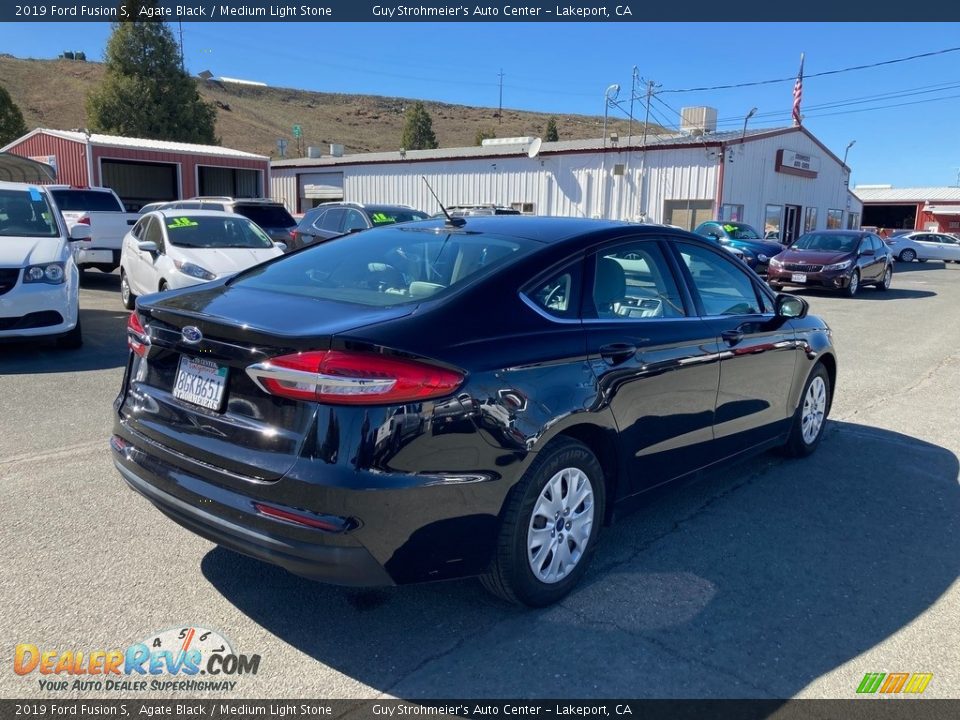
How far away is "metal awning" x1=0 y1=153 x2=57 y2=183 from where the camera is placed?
17.3 meters

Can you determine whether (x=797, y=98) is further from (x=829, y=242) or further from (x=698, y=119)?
(x=829, y=242)

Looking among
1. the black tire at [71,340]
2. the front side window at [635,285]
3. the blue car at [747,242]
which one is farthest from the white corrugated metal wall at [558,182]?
the front side window at [635,285]

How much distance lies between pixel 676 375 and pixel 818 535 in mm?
1256

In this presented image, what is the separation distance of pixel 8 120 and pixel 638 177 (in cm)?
3715

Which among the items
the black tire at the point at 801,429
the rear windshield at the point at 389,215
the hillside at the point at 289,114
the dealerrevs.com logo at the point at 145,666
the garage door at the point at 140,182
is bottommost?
the dealerrevs.com logo at the point at 145,666

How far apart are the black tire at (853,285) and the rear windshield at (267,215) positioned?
42.8ft

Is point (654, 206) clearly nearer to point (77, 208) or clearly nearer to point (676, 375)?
point (77, 208)

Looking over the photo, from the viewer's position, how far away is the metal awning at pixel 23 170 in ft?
56.6

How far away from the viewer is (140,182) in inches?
1451

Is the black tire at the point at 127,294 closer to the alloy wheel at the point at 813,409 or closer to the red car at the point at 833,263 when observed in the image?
the alloy wheel at the point at 813,409

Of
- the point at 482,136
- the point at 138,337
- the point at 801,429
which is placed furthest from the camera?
the point at 482,136

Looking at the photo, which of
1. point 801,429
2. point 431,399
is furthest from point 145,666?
point 801,429

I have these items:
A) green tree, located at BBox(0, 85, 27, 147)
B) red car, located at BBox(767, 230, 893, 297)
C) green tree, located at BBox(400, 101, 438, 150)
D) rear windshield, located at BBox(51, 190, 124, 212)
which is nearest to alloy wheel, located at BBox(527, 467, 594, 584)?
rear windshield, located at BBox(51, 190, 124, 212)

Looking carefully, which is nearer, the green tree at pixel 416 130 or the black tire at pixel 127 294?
the black tire at pixel 127 294
